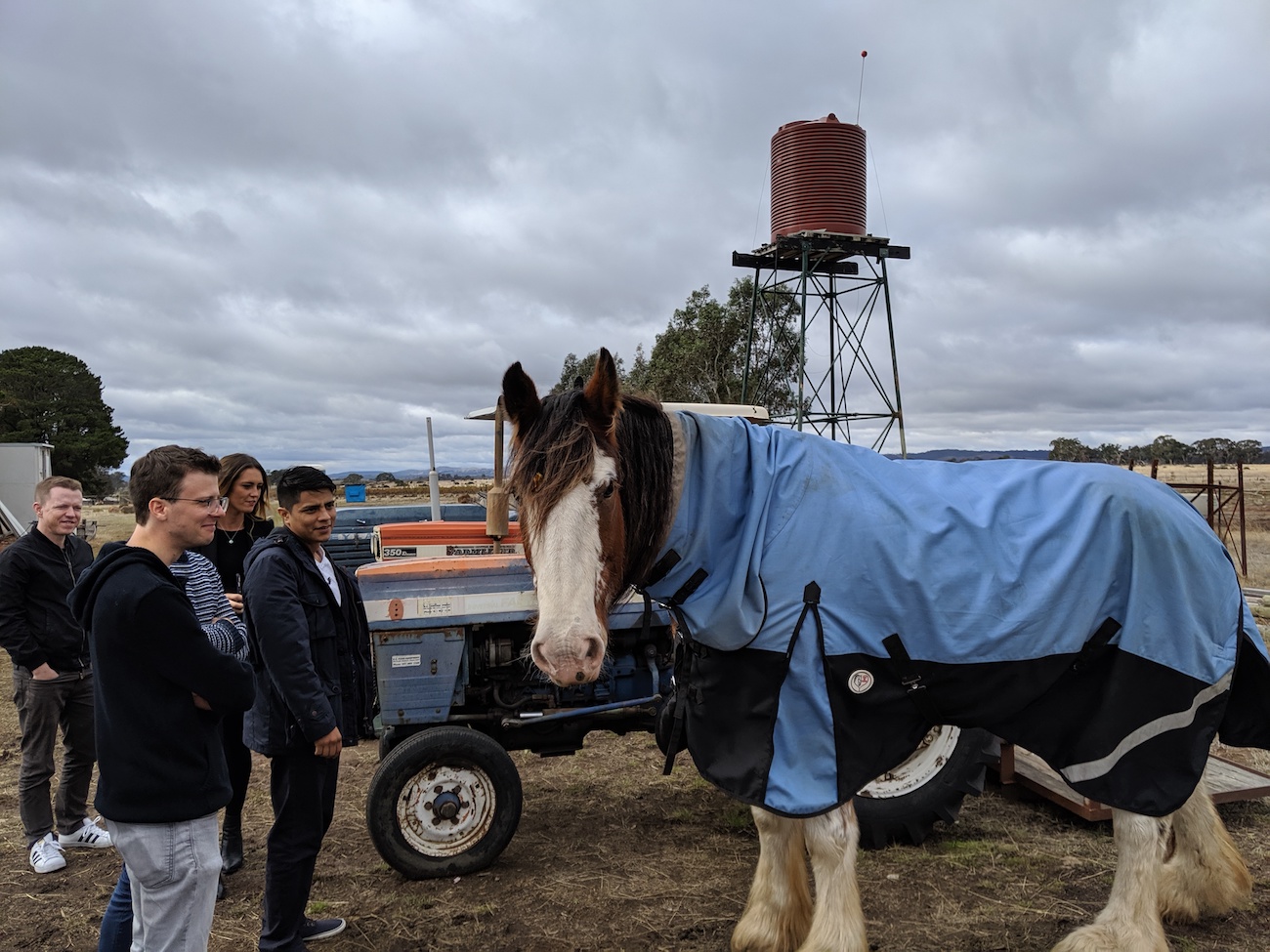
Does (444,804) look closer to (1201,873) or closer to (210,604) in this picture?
(210,604)

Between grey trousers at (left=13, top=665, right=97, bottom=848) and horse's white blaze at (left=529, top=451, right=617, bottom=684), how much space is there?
303 centimetres

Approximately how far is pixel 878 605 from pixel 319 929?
2.52 meters

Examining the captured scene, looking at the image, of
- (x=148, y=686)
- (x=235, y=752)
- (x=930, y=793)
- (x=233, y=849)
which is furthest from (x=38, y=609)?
(x=930, y=793)

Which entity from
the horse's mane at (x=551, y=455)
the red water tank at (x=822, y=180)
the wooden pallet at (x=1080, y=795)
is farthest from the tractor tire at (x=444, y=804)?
the red water tank at (x=822, y=180)

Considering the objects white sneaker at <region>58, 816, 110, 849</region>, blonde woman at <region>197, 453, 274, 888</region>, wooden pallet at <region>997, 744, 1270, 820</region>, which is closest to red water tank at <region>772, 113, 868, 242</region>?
wooden pallet at <region>997, 744, 1270, 820</region>

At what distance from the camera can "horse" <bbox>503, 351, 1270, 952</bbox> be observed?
2352 millimetres

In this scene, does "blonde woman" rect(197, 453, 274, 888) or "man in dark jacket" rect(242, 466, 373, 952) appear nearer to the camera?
"man in dark jacket" rect(242, 466, 373, 952)

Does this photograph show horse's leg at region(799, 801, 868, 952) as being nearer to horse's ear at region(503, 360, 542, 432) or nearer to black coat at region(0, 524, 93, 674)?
horse's ear at region(503, 360, 542, 432)

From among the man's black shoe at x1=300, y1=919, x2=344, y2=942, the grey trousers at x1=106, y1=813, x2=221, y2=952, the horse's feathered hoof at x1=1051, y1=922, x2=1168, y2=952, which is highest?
the grey trousers at x1=106, y1=813, x2=221, y2=952

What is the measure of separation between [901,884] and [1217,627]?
5.52 feet

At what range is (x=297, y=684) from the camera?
267 centimetres

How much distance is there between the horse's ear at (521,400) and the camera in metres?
2.36

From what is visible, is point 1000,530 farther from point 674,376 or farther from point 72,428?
point 72,428

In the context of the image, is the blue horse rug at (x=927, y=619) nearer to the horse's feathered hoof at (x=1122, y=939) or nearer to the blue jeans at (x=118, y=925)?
the horse's feathered hoof at (x=1122, y=939)
